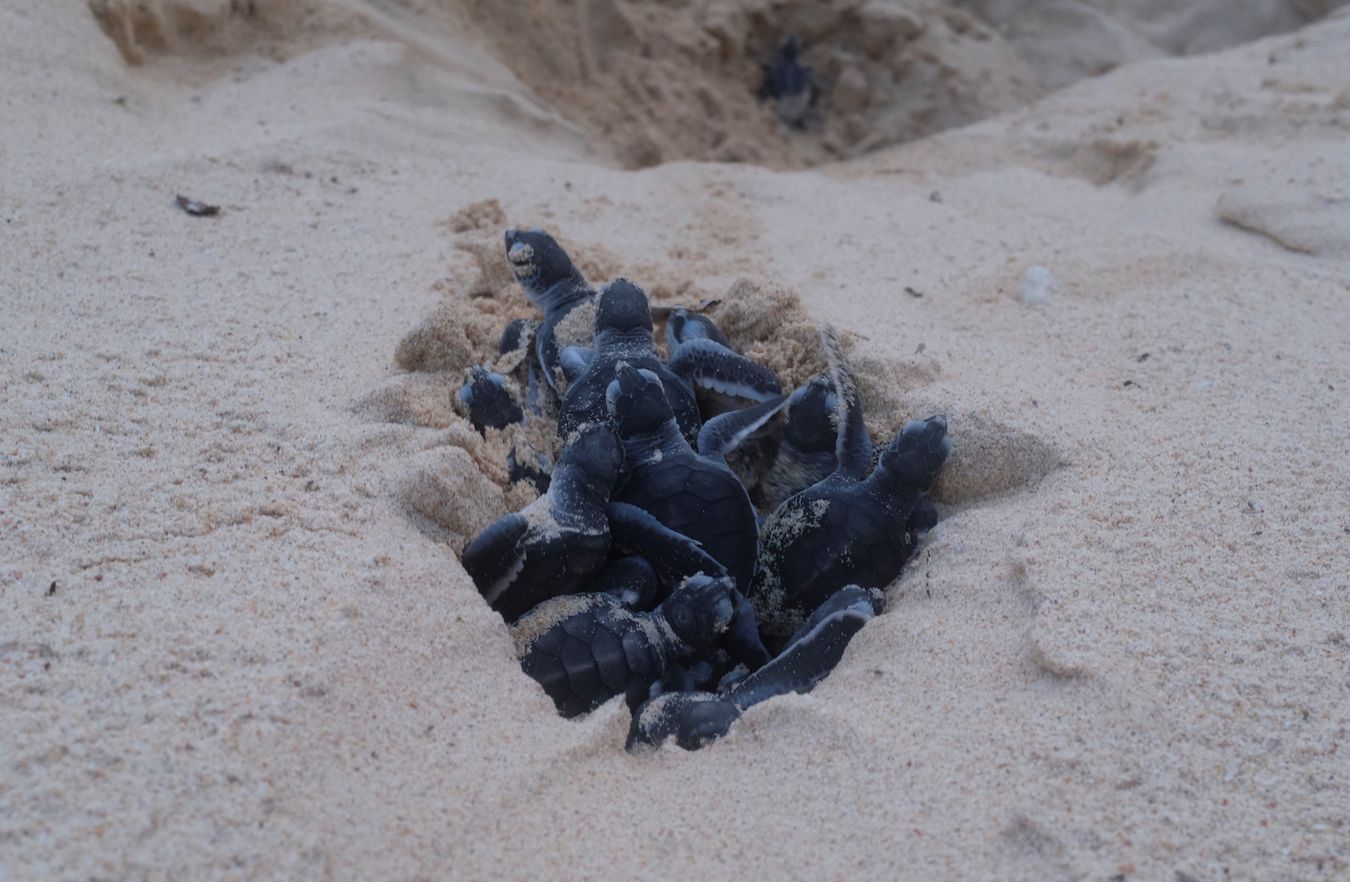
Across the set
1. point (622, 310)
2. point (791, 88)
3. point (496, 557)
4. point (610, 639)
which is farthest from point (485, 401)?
point (791, 88)

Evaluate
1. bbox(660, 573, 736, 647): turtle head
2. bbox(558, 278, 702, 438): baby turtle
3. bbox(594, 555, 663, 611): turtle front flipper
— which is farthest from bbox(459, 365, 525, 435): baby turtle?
bbox(660, 573, 736, 647): turtle head

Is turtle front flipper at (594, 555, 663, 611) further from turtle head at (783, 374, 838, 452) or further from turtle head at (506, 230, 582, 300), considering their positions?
turtle head at (506, 230, 582, 300)

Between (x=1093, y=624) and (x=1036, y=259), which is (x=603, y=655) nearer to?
(x=1093, y=624)

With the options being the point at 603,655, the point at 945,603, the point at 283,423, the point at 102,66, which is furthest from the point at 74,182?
the point at 945,603

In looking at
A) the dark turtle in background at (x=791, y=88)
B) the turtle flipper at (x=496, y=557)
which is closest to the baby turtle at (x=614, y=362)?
the turtle flipper at (x=496, y=557)

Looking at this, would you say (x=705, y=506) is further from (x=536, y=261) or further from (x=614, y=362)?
(x=536, y=261)

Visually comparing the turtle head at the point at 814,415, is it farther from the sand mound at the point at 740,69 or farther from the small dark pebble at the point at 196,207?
the sand mound at the point at 740,69

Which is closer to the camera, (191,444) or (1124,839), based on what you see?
(1124,839)
